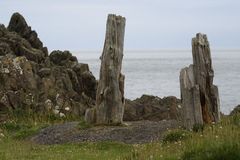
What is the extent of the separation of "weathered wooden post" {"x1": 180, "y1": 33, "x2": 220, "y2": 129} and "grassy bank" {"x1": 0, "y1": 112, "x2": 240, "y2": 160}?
1.54 m

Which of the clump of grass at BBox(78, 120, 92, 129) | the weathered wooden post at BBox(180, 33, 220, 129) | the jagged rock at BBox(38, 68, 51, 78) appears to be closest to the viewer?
the weathered wooden post at BBox(180, 33, 220, 129)

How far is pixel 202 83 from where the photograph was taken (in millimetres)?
23609

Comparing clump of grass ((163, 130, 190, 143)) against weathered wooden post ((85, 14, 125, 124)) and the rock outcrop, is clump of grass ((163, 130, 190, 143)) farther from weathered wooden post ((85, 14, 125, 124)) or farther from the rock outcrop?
the rock outcrop

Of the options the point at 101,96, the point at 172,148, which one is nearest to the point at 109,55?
the point at 101,96

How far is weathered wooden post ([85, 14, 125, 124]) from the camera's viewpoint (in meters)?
29.0

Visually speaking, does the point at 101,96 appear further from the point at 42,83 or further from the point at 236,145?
the point at 236,145

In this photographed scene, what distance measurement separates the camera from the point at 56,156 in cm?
1992

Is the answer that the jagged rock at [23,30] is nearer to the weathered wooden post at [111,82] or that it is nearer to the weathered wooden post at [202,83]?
the weathered wooden post at [111,82]

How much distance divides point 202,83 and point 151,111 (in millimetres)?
14017

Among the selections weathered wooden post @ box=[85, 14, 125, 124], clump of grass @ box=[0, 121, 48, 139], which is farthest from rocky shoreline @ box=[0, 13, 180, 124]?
weathered wooden post @ box=[85, 14, 125, 124]

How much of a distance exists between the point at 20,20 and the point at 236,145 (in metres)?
50.6

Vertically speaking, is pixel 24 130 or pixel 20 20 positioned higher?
pixel 20 20

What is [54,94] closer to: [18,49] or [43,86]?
[43,86]

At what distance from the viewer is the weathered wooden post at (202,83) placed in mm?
23234
